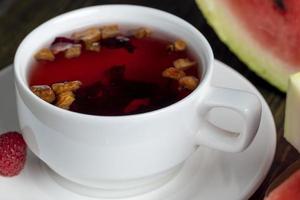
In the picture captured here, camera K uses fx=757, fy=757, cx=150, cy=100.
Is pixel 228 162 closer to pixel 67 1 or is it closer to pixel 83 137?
pixel 83 137

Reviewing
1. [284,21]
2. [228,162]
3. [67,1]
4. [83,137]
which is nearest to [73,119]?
[83,137]

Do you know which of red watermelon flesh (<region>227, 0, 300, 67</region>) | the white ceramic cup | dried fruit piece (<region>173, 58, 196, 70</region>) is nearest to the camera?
the white ceramic cup

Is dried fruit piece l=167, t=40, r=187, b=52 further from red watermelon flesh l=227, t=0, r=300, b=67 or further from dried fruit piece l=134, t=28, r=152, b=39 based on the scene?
red watermelon flesh l=227, t=0, r=300, b=67

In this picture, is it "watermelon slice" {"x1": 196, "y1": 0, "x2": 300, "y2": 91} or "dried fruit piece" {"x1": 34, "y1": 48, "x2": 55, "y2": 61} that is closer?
"dried fruit piece" {"x1": 34, "y1": 48, "x2": 55, "y2": 61}

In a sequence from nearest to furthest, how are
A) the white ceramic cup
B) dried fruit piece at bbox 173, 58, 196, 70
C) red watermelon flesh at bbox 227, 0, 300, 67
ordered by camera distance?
1. the white ceramic cup
2. dried fruit piece at bbox 173, 58, 196, 70
3. red watermelon flesh at bbox 227, 0, 300, 67

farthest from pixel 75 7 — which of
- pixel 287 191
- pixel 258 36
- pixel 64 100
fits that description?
pixel 287 191

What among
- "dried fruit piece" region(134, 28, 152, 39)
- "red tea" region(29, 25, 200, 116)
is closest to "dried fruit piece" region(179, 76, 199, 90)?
"red tea" region(29, 25, 200, 116)

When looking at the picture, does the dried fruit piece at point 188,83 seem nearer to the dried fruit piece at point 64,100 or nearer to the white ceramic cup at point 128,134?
the white ceramic cup at point 128,134
